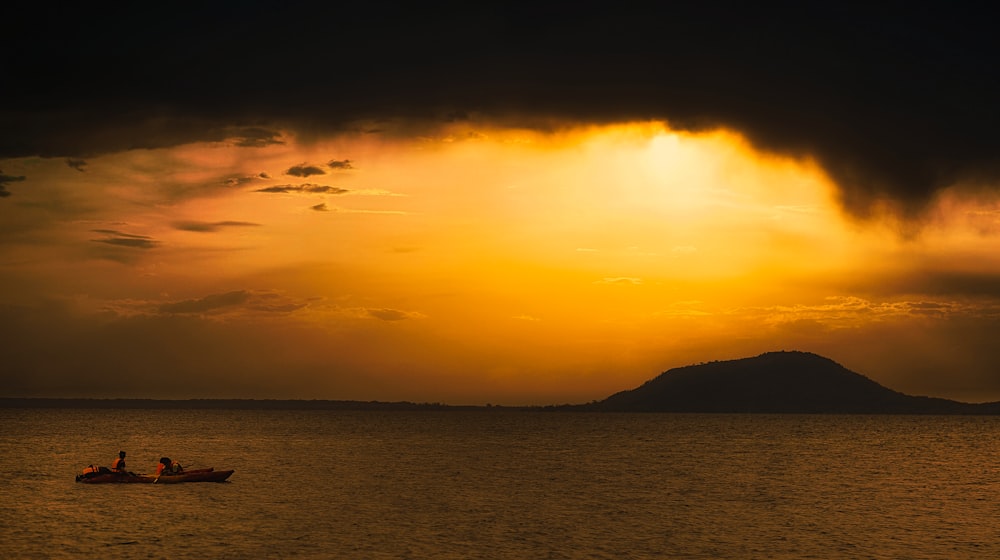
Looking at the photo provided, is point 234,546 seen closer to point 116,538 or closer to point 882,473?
point 116,538

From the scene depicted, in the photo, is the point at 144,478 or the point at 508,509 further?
the point at 144,478

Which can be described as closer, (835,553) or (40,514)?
(835,553)

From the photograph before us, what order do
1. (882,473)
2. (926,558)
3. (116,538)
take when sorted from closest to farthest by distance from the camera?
(926,558), (116,538), (882,473)

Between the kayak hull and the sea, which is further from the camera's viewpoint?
the kayak hull

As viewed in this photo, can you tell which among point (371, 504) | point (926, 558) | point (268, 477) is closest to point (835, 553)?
point (926, 558)

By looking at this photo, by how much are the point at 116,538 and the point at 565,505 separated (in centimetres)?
3274

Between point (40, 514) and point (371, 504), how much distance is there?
75.9 ft

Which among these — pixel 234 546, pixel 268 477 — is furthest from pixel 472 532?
pixel 268 477

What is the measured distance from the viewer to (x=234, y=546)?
53469 mm

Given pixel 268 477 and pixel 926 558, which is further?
pixel 268 477

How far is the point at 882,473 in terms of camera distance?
11250 centimetres

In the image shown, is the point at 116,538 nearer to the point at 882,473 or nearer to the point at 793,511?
the point at 793,511

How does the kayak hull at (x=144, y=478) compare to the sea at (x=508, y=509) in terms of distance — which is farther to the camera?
the kayak hull at (x=144, y=478)

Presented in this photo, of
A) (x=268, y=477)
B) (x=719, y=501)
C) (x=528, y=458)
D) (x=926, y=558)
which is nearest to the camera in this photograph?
(x=926, y=558)
